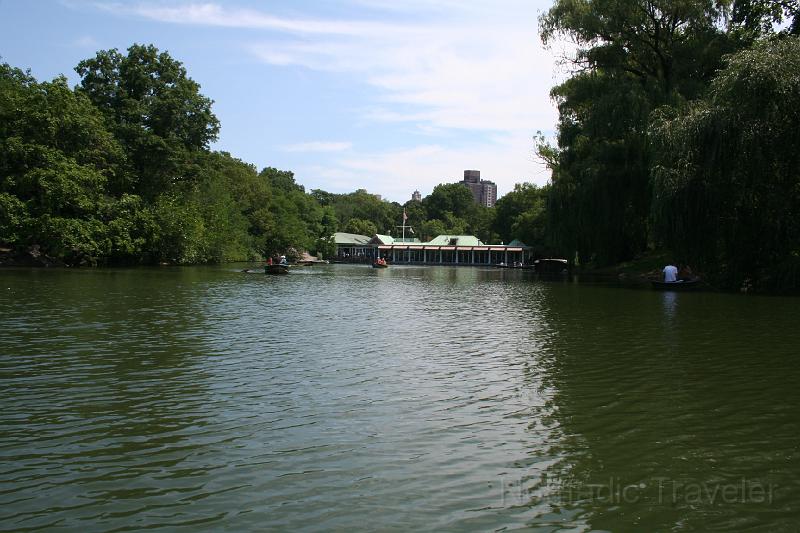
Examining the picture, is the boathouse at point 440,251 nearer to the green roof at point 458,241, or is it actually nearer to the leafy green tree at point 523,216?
the green roof at point 458,241

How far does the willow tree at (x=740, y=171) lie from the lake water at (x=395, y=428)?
11367 mm

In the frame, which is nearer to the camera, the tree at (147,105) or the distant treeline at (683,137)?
the distant treeline at (683,137)

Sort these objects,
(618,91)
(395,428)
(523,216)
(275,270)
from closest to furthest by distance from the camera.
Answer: (395,428) → (618,91) → (275,270) → (523,216)

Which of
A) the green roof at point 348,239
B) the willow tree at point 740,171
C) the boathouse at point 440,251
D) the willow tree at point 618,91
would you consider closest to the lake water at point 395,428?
the willow tree at point 740,171

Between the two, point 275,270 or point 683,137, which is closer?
point 683,137

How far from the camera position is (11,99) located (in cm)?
4453

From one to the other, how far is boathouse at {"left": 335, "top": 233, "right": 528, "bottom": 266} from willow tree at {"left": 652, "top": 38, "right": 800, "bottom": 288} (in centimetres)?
7035

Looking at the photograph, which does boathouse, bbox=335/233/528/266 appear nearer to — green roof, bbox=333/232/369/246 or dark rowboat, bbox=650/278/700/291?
green roof, bbox=333/232/369/246

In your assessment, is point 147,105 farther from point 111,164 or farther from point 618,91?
point 618,91

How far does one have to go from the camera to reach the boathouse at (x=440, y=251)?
A: 3981 inches

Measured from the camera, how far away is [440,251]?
111m

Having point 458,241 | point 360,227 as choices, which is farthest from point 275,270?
point 360,227

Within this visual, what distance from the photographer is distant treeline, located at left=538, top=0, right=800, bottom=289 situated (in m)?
24.7

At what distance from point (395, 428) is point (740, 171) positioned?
74.9ft
